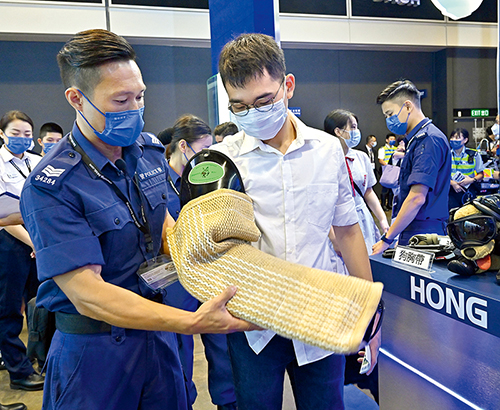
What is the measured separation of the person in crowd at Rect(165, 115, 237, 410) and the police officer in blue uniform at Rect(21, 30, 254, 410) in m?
0.54

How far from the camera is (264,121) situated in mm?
1175

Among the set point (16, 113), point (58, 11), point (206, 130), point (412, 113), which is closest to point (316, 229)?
point (206, 130)

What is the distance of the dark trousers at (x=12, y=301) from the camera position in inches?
112

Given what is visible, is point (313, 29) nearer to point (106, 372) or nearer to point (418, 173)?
point (418, 173)

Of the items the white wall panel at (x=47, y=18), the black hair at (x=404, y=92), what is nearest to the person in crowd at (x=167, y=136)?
the black hair at (x=404, y=92)

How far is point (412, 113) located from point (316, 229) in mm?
1929

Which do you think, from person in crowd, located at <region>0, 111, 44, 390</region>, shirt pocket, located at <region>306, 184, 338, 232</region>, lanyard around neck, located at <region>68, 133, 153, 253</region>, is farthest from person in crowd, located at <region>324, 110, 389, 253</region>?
person in crowd, located at <region>0, 111, 44, 390</region>

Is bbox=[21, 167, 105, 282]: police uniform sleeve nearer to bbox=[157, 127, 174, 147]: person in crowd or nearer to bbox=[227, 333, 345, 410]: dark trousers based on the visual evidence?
bbox=[227, 333, 345, 410]: dark trousers

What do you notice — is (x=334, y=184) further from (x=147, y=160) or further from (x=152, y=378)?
(x=152, y=378)

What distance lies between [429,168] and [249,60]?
5.78 ft

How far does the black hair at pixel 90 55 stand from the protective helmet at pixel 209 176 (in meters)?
0.34

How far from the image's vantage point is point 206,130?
2711 mm

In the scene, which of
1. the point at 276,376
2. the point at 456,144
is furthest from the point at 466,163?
the point at 276,376

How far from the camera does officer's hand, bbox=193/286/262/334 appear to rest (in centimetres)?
92
